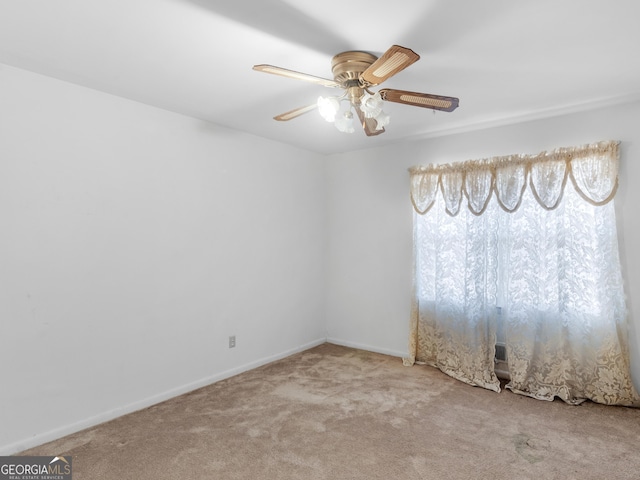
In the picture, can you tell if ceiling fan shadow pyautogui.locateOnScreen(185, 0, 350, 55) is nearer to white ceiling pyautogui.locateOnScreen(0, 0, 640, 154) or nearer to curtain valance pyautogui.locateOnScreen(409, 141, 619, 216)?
white ceiling pyautogui.locateOnScreen(0, 0, 640, 154)

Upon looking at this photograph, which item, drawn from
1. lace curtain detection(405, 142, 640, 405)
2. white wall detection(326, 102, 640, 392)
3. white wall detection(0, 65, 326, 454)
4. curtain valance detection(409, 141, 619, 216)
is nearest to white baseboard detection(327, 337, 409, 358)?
white wall detection(326, 102, 640, 392)

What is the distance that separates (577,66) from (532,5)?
94cm

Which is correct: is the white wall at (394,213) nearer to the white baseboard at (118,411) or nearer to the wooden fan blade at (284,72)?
the white baseboard at (118,411)

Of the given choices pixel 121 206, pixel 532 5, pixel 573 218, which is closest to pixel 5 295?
pixel 121 206

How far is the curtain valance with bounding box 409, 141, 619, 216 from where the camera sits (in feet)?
10.2

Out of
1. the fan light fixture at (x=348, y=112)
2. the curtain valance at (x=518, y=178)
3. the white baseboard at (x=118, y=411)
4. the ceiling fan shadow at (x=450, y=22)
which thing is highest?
the ceiling fan shadow at (x=450, y=22)

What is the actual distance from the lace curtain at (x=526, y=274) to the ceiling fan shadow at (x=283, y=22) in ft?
7.19

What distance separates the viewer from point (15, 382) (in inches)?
94.4

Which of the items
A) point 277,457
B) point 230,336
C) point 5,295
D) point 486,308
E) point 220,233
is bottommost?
point 277,457

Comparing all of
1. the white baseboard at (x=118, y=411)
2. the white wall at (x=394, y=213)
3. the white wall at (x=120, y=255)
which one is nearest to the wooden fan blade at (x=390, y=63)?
the white wall at (x=120, y=255)

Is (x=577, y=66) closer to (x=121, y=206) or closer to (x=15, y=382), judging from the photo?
(x=121, y=206)

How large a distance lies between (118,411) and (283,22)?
291 cm

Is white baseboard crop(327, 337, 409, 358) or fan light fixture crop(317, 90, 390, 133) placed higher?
fan light fixture crop(317, 90, 390, 133)

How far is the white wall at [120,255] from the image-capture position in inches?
96.4
